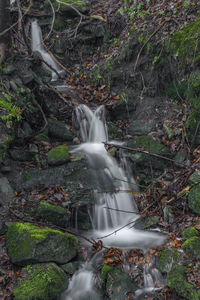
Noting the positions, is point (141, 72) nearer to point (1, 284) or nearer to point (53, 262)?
point (53, 262)

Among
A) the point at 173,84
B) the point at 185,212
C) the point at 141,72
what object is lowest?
the point at 185,212

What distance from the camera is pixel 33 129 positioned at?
6.65m

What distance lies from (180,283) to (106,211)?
2565mm

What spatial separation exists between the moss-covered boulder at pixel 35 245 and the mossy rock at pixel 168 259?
4.74 feet

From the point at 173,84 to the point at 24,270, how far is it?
18.6ft

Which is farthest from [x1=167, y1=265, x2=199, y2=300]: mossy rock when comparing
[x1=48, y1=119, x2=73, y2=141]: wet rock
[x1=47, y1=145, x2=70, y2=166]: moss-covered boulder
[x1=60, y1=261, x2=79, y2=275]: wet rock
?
[x1=48, y1=119, x2=73, y2=141]: wet rock

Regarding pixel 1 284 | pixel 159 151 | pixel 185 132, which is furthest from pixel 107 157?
pixel 1 284

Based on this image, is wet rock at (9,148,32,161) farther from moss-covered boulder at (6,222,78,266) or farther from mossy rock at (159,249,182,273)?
mossy rock at (159,249,182,273)

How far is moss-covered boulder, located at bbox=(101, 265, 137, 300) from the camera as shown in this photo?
3.61m

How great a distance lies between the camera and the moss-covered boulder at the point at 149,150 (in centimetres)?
615

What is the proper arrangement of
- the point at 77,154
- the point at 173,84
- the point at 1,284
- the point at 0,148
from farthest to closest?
the point at 173,84
the point at 77,154
the point at 0,148
the point at 1,284

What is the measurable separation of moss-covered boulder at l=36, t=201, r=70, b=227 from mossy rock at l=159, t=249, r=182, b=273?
1948 millimetres

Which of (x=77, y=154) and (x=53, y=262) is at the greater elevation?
(x=77, y=154)

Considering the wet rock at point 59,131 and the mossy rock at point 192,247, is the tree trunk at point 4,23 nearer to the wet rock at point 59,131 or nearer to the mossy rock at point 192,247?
the wet rock at point 59,131
